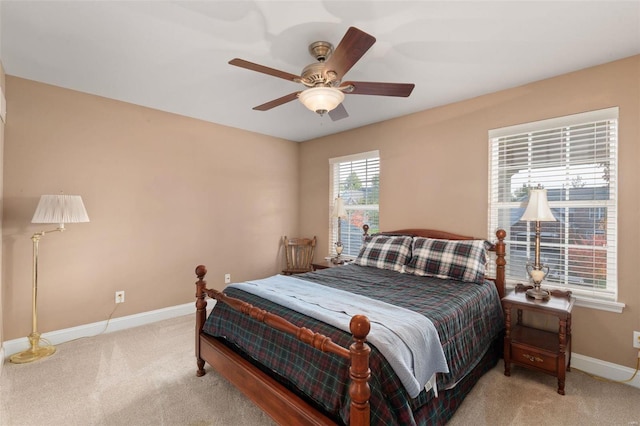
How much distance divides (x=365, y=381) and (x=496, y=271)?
219 centimetres

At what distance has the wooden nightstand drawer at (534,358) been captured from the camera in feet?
7.10

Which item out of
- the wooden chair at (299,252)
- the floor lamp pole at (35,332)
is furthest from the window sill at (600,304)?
the floor lamp pole at (35,332)

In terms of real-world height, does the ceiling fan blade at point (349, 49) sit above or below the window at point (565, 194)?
above

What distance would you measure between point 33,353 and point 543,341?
4272 mm

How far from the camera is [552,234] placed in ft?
8.68

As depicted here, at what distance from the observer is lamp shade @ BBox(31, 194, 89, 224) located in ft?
8.06

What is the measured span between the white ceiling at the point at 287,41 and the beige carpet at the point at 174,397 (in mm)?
2477

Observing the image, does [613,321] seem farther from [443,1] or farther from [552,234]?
[443,1]

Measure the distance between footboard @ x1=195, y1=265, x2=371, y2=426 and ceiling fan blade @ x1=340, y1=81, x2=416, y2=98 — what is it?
A: 143 cm

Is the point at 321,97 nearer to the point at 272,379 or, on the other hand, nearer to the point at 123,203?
the point at 272,379

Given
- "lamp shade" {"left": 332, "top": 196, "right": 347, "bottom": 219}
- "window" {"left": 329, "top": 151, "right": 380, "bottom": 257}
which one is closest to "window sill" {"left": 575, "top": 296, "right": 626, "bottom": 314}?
"window" {"left": 329, "top": 151, "right": 380, "bottom": 257}

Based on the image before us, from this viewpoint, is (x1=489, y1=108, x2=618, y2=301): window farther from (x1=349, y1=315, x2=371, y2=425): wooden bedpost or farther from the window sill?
(x1=349, y1=315, x2=371, y2=425): wooden bedpost

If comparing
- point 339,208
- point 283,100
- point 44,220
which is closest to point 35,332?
point 44,220

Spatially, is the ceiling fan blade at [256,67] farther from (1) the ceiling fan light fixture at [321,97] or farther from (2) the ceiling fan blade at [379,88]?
(2) the ceiling fan blade at [379,88]
